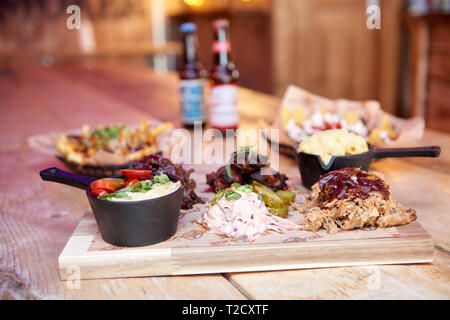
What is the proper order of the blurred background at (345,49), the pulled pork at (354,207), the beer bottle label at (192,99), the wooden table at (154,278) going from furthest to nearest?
the blurred background at (345,49) → the beer bottle label at (192,99) → the pulled pork at (354,207) → the wooden table at (154,278)

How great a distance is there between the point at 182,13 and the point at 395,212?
5.82 meters

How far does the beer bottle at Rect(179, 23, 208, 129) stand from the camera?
5.73 feet

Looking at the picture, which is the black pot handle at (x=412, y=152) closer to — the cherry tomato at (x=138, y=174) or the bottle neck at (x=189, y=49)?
the cherry tomato at (x=138, y=174)

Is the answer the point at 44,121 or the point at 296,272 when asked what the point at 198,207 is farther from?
the point at 44,121

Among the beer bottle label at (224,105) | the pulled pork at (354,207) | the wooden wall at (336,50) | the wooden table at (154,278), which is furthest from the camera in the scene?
the wooden wall at (336,50)

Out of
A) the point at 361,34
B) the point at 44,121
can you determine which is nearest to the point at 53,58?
the point at 361,34

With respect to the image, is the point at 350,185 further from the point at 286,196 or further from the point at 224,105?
the point at 224,105

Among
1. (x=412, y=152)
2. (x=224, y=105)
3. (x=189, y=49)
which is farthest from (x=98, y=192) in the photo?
(x=189, y=49)

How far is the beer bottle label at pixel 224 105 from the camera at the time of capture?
1.60 metres

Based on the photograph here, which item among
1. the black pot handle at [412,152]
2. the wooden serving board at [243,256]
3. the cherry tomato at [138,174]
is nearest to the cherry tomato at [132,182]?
the cherry tomato at [138,174]

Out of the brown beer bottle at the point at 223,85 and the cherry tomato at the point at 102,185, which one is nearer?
the cherry tomato at the point at 102,185

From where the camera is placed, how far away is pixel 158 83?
3.29m

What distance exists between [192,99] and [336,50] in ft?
9.48

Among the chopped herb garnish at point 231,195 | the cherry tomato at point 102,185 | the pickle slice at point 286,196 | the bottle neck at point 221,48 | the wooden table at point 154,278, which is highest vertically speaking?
the bottle neck at point 221,48
